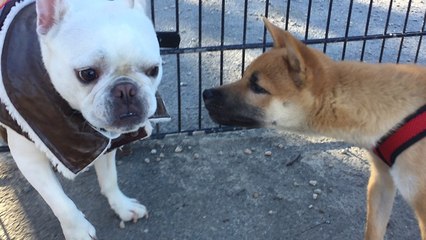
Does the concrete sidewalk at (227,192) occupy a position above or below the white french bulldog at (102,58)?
below

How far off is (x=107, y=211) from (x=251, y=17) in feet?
9.00

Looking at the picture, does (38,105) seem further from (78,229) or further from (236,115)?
(236,115)

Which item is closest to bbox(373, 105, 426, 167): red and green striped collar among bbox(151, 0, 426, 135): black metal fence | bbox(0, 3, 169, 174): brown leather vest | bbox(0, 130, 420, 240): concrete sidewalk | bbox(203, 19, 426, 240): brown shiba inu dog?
bbox(203, 19, 426, 240): brown shiba inu dog

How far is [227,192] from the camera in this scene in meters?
3.23

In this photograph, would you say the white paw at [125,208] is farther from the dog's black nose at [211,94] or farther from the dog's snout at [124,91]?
the dog's snout at [124,91]

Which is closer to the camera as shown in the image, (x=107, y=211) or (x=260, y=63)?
(x=260, y=63)

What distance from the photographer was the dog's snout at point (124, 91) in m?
2.21

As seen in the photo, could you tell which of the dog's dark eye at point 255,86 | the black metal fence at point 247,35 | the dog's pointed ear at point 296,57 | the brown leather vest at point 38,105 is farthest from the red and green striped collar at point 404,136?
the black metal fence at point 247,35

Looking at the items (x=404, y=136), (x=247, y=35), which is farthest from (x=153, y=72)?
(x=247, y=35)

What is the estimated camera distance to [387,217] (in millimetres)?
2797

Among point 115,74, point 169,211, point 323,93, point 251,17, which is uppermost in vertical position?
point 115,74

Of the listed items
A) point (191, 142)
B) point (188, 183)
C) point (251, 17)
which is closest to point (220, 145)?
point (191, 142)

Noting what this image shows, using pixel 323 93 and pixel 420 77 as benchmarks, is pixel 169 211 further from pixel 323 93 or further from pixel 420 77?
pixel 420 77

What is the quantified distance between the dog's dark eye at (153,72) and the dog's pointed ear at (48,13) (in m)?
0.40
